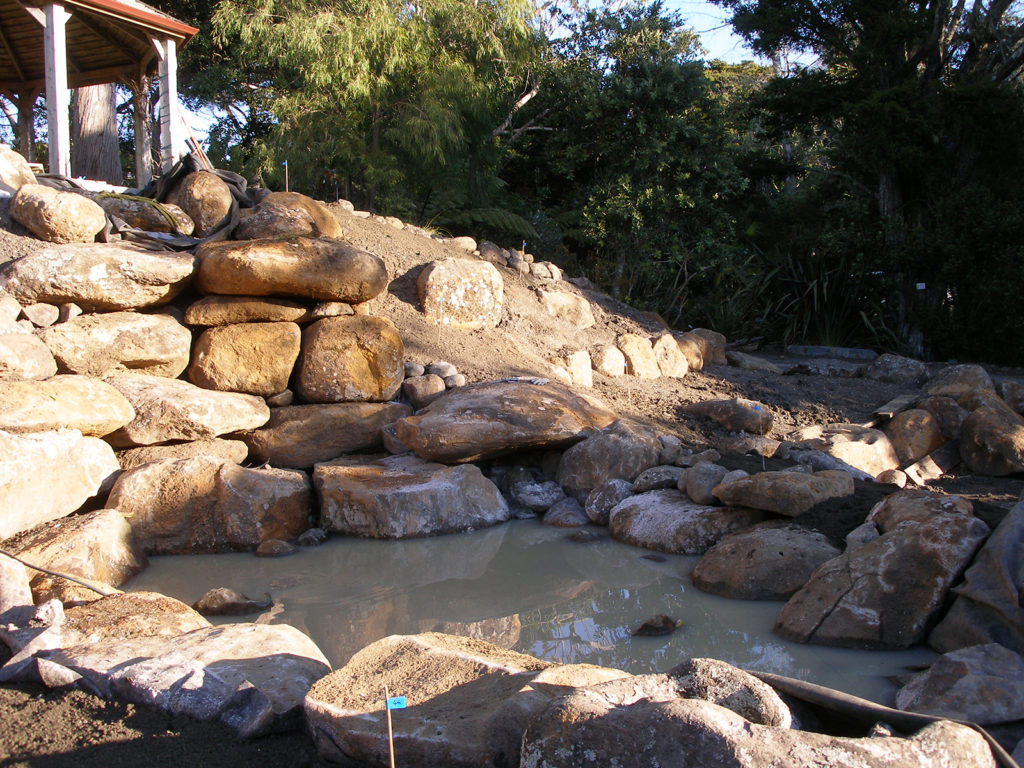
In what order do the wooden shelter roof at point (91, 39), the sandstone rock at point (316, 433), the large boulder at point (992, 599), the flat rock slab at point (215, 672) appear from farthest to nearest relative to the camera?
the wooden shelter roof at point (91, 39) < the sandstone rock at point (316, 433) < the large boulder at point (992, 599) < the flat rock slab at point (215, 672)

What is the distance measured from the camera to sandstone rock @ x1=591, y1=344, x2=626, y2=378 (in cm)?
838

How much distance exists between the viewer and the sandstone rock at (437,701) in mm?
2316

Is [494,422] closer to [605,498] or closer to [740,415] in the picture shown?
[605,498]

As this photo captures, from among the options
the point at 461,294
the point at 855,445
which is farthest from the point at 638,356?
the point at 855,445

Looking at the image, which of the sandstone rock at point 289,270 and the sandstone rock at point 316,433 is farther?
the sandstone rock at point 289,270

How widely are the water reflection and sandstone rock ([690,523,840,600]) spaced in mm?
89

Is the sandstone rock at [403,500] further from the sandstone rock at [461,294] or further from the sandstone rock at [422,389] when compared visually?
the sandstone rock at [461,294]

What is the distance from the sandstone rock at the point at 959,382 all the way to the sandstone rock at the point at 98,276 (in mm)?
6984

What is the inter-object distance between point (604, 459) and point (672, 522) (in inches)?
38.7

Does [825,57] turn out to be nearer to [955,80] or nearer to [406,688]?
[955,80]

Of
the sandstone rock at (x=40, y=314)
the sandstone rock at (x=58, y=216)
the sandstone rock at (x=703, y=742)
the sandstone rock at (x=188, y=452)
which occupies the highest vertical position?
the sandstone rock at (x=58, y=216)

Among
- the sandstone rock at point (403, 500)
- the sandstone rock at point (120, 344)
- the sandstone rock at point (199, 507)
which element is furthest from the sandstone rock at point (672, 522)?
the sandstone rock at point (120, 344)

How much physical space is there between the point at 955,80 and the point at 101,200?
11.1 meters

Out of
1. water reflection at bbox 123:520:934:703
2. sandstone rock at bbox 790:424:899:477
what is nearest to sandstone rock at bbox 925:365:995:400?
sandstone rock at bbox 790:424:899:477
